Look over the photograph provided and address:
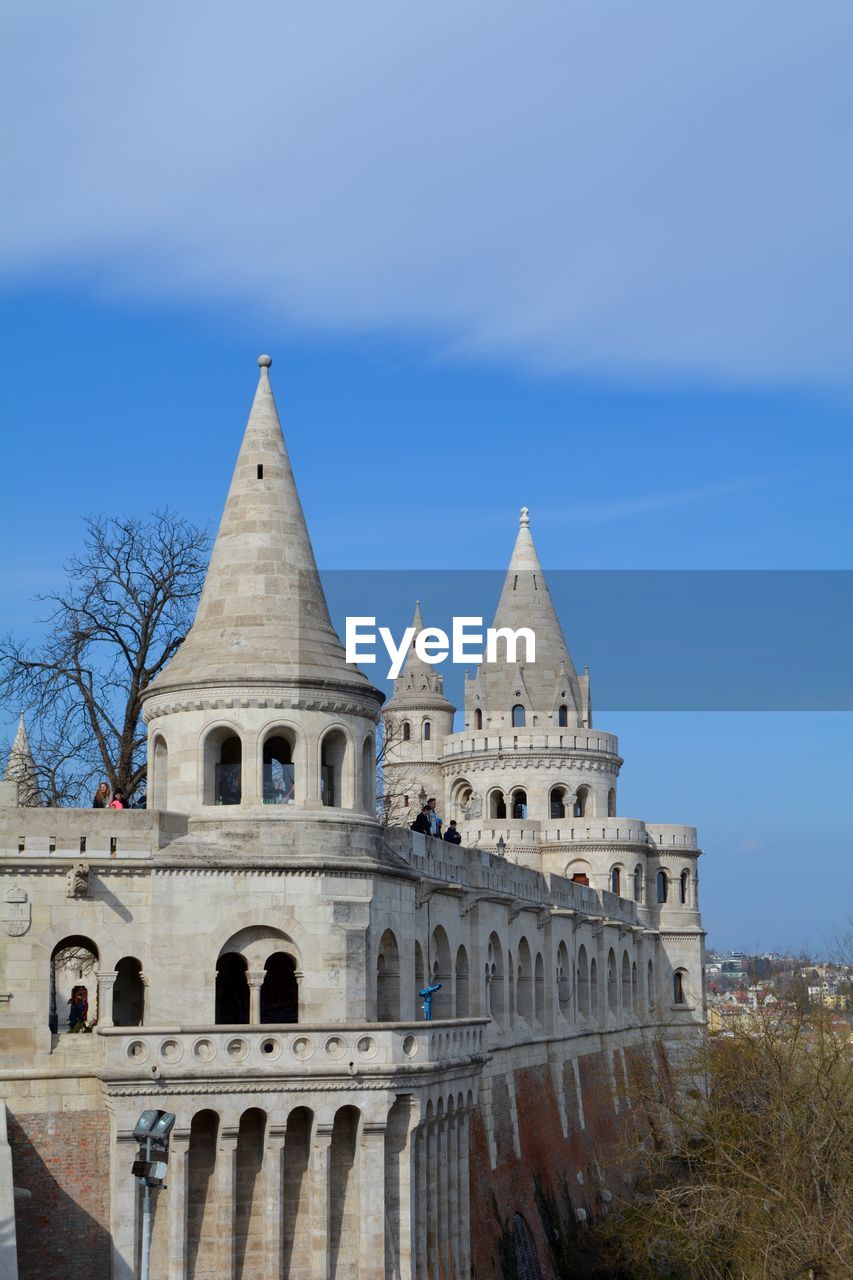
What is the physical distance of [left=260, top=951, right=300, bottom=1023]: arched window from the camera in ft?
85.5

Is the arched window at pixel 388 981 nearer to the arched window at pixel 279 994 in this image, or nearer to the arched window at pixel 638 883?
the arched window at pixel 279 994

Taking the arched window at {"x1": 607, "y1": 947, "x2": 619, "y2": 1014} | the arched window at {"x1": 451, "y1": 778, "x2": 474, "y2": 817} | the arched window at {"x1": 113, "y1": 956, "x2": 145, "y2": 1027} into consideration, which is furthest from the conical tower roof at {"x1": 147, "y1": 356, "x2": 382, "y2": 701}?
the arched window at {"x1": 451, "y1": 778, "x2": 474, "y2": 817}

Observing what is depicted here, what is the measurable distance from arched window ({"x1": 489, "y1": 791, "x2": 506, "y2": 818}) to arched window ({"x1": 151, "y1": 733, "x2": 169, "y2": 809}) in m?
29.7

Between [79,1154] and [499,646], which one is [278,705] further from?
[499,646]

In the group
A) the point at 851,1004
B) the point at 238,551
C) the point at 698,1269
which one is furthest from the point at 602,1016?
the point at 238,551

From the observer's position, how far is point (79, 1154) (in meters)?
23.1

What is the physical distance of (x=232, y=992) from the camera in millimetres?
26156

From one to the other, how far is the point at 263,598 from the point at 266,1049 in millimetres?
6482

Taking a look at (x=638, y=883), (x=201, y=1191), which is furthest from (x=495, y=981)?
(x=638, y=883)

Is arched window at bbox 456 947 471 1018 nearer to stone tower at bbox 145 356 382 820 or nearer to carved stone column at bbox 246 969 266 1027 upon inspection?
stone tower at bbox 145 356 382 820

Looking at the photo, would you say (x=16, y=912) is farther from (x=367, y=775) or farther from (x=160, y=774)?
(x=367, y=775)

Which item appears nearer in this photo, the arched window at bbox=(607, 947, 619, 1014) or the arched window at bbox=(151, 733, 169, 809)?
the arched window at bbox=(151, 733, 169, 809)

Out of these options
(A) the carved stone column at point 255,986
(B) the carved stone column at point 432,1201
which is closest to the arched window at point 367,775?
(A) the carved stone column at point 255,986

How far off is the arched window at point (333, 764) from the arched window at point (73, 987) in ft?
15.1
